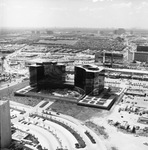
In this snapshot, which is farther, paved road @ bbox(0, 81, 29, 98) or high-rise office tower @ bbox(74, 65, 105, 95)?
paved road @ bbox(0, 81, 29, 98)

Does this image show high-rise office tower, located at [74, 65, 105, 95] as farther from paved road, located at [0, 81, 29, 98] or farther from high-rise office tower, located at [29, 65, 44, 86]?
paved road, located at [0, 81, 29, 98]

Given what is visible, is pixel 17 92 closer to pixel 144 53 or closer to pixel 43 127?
pixel 43 127

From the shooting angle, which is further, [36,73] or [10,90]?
[10,90]

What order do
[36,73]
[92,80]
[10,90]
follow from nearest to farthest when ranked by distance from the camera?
[92,80], [36,73], [10,90]

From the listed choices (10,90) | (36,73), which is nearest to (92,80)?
(36,73)

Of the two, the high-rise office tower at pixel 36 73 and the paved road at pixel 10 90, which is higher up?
the high-rise office tower at pixel 36 73

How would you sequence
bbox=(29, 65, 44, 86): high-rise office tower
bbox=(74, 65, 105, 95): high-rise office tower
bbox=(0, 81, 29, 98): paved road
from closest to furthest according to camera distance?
1. bbox=(74, 65, 105, 95): high-rise office tower
2. bbox=(0, 81, 29, 98): paved road
3. bbox=(29, 65, 44, 86): high-rise office tower

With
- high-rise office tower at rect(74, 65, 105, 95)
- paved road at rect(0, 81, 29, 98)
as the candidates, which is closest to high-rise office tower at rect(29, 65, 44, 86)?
paved road at rect(0, 81, 29, 98)

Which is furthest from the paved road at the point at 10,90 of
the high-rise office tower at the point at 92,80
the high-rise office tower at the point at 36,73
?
the high-rise office tower at the point at 92,80

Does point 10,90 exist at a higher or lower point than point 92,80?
lower

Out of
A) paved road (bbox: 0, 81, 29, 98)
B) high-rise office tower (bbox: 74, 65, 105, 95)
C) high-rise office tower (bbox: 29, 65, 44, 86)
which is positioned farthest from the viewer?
high-rise office tower (bbox: 29, 65, 44, 86)

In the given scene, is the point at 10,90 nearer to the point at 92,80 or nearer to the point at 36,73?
the point at 36,73

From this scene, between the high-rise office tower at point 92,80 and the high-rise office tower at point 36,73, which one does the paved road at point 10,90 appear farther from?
the high-rise office tower at point 92,80
